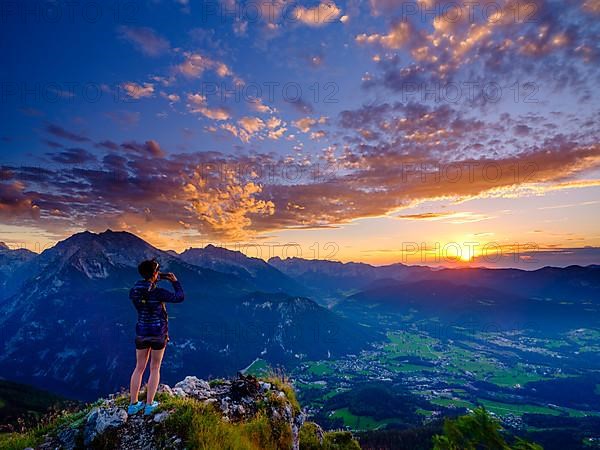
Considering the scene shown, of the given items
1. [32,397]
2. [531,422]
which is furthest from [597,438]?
[32,397]

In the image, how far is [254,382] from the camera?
13117 millimetres

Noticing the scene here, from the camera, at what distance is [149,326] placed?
31.8 ft

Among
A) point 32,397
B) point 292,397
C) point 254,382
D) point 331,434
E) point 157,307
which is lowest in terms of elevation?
point 32,397

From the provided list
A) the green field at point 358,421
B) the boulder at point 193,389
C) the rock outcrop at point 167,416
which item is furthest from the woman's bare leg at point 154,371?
the green field at point 358,421

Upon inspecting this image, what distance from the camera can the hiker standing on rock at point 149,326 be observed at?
9.55 metres

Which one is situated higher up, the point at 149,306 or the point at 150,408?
the point at 149,306

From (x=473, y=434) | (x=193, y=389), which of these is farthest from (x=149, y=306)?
(x=473, y=434)

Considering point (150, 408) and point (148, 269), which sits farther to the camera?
point (148, 269)

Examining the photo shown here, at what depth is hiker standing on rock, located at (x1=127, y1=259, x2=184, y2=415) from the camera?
955 centimetres

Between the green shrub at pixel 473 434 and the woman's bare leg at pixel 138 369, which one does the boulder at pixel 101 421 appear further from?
the green shrub at pixel 473 434

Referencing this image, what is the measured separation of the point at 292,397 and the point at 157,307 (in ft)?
24.6

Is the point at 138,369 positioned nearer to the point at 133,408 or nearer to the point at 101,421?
the point at 133,408

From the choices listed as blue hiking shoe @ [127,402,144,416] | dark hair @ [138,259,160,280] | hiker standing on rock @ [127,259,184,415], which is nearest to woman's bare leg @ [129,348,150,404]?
hiker standing on rock @ [127,259,184,415]

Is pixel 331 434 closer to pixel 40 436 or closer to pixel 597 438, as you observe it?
pixel 40 436
